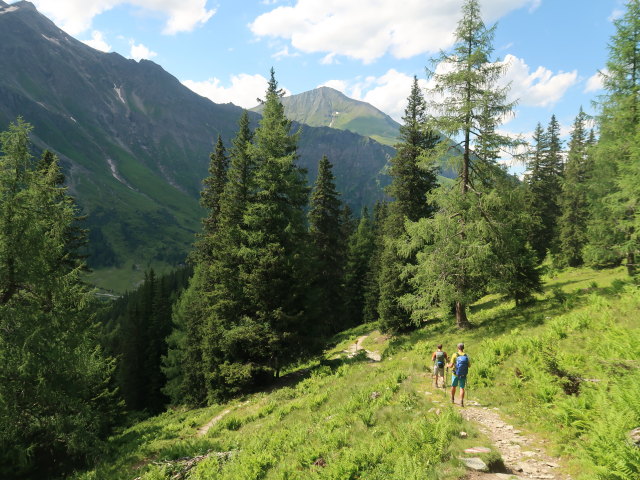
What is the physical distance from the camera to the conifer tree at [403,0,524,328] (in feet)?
56.5

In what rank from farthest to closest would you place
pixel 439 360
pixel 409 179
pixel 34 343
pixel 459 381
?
1. pixel 409 179
2. pixel 34 343
3. pixel 439 360
4. pixel 459 381

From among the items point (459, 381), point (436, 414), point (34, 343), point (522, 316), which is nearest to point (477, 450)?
point (436, 414)

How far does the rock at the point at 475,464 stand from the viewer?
680 cm

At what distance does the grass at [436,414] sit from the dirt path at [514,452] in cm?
32

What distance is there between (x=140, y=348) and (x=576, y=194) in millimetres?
54725

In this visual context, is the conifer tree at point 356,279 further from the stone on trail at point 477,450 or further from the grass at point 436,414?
the stone on trail at point 477,450

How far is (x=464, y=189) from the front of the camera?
728 inches

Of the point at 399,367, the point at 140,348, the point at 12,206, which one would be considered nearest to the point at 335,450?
the point at 399,367

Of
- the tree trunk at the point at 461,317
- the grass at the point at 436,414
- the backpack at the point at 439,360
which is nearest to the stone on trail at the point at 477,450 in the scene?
the grass at the point at 436,414

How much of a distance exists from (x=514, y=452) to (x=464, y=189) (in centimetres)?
1356

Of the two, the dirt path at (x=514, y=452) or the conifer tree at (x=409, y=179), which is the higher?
the conifer tree at (x=409, y=179)

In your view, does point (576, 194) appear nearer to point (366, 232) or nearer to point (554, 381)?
point (366, 232)

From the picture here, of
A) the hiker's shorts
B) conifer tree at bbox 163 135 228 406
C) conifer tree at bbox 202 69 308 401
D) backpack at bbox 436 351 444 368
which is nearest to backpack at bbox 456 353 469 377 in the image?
the hiker's shorts

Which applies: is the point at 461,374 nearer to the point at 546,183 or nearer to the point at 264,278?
the point at 264,278
